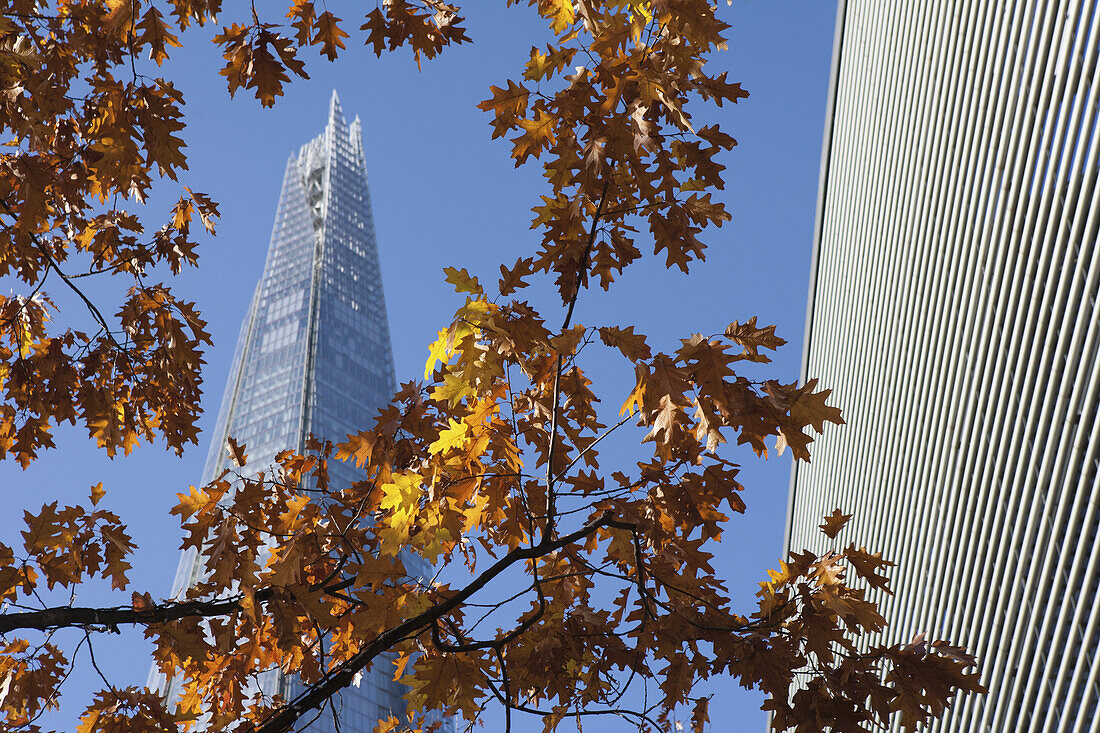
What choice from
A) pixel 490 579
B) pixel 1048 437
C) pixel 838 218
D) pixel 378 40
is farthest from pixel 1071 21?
pixel 838 218

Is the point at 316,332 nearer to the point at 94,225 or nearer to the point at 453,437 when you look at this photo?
the point at 94,225

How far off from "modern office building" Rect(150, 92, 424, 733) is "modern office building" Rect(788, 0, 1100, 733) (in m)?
33.9

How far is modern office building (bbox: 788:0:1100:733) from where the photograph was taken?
369 inches

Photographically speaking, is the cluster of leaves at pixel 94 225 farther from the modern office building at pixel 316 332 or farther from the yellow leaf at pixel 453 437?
the modern office building at pixel 316 332

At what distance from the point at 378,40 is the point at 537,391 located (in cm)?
184

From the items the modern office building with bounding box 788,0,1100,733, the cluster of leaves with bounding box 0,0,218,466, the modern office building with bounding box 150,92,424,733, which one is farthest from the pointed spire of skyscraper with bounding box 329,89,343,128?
the cluster of leaves with bounding box 0,0,218,466

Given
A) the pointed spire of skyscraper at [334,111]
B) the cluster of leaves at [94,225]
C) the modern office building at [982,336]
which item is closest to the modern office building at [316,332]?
the pointed spire of skyscraper at [334,111]

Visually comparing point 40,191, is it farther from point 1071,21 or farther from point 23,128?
point 1071,21

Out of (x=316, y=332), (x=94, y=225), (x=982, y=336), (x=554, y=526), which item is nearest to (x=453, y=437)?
→ (x=554, y=526)

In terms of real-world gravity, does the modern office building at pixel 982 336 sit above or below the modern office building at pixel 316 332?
below

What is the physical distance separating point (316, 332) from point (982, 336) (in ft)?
165

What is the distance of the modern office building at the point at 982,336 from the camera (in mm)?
9367

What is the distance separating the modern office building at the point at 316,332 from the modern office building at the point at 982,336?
3393 centimetres

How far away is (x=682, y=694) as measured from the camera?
2.86 metres
